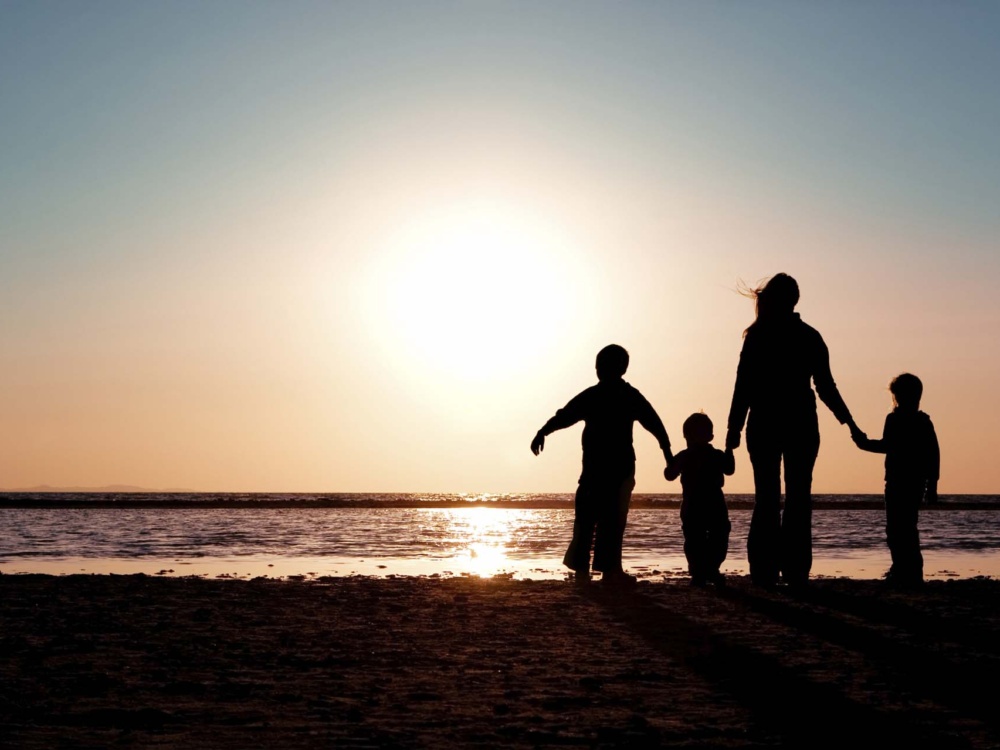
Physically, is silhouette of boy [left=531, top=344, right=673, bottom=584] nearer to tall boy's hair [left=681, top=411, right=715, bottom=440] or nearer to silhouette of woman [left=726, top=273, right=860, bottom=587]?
tall boy's hair [left=681, top=411, right=715, bottom=440]

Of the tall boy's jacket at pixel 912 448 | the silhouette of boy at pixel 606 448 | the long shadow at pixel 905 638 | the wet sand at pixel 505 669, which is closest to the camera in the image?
the wet sand at pixel 505 669

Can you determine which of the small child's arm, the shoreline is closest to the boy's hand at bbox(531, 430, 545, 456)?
the small child's arm

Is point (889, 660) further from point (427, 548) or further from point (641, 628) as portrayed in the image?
point (427, 548)

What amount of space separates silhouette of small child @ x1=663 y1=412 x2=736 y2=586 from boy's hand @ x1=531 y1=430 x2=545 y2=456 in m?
1.43

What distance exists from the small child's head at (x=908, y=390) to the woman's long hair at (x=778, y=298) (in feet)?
5.47

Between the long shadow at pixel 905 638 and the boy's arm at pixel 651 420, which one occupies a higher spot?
the boy's arm at pixel 651 420

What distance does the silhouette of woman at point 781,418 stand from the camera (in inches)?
368

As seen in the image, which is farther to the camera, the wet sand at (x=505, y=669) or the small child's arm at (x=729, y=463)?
the small child's arm at (x=729, y=463)

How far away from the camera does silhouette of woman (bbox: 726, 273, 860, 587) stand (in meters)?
9.35

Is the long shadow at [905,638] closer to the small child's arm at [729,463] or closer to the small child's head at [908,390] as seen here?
the small child's arm at [729,463]

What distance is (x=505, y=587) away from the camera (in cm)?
1041

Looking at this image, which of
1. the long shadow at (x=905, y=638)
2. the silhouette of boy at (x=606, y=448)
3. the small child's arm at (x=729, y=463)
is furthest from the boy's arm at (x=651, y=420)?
the long shadow at (x=905, y=638)

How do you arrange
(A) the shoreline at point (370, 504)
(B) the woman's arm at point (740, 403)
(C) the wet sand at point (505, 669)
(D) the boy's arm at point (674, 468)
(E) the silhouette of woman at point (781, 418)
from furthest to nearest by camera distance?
(A) the shoreline at point (370, 504), (D) the boy's arm at point (674, 468), (B) the woman's arm at point (740, 403), (E) the silhouette of woman at point (781, 418), (C) the wet sand at point (505, 669)

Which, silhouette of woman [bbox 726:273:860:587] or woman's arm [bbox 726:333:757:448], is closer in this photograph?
silhouette of woman [bbox 726:273:860:587]
